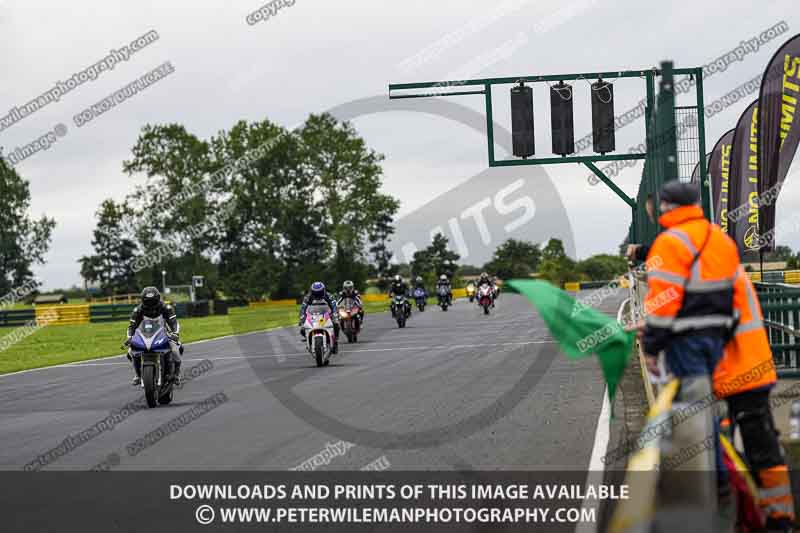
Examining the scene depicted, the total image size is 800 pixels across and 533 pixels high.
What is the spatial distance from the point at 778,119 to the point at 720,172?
1045 cm

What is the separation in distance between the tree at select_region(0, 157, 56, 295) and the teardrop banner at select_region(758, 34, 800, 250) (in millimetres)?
72309

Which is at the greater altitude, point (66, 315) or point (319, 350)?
point (66, 315)

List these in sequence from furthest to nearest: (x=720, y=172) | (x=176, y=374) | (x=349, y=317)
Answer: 1. (x=349, y=317)
2. (x=720, y=172)
3. (x=176, y=374)

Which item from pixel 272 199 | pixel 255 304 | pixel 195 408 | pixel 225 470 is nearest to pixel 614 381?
pixel 225 470

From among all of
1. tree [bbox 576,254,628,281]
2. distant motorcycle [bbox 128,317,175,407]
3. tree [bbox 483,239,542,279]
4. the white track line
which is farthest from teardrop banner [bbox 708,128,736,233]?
tree [bbox 576,254,628,281]

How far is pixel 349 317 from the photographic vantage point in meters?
27.0

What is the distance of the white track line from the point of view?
6106 mm

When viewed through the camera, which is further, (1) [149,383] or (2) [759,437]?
(1) [149,383]

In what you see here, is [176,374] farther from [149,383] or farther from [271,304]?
[271,304]

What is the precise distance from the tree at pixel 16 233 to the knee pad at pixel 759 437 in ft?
265

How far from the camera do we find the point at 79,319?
5334 cm

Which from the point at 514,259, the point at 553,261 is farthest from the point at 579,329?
the point at 514,259

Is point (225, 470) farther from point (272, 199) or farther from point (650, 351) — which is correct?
point (272, 199)

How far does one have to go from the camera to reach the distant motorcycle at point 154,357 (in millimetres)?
13797
